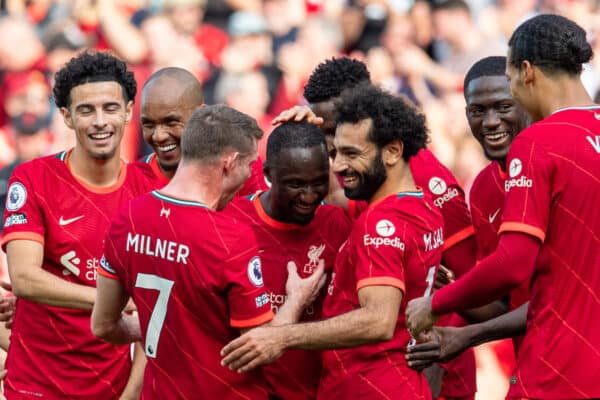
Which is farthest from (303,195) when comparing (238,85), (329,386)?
(238,85)

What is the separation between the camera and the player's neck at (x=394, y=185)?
209 inches

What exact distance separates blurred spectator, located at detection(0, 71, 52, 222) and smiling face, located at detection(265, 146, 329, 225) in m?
6.34

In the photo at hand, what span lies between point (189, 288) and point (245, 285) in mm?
232

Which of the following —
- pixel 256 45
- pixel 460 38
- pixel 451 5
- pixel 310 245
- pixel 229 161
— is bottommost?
pixel 310 245

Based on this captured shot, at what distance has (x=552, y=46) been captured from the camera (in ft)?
15.7

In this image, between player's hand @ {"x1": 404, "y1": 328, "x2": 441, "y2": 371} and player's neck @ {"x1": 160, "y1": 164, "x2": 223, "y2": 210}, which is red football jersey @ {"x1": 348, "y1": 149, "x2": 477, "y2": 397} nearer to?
player's hand @ {"x1": 404, "y1": 328, "x2": 441, "y2": 371}

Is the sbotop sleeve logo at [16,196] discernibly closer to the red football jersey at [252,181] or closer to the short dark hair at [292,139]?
the red football jersey at [252,181]

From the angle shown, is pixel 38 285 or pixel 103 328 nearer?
pixel 103 328

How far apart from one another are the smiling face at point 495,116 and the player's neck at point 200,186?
195 centimetres

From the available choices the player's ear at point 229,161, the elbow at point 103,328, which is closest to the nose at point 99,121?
the elbow at point 103,328

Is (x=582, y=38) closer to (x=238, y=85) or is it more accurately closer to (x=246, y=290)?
(x=246, y=290)

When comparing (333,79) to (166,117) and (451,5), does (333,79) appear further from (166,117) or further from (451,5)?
(451,5)

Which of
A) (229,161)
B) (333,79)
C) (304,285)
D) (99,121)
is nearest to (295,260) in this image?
(304,285)

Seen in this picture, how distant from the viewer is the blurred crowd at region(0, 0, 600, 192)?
37.1ft
